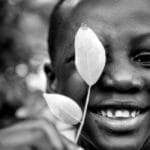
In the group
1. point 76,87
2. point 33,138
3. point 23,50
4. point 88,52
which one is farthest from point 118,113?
point 23,50

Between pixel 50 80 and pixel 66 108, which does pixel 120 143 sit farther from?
pixel 50 80

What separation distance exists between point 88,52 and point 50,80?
468 millimetres

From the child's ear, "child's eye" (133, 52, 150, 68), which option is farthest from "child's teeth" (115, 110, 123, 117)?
the child's ear

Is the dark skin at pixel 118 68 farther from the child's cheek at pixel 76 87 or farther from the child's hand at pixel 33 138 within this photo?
the child's hand at pixel 33 138

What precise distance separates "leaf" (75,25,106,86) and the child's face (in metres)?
0.17

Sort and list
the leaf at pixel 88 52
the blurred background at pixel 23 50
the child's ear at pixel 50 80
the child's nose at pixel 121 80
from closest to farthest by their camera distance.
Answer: the leaf at pixel 88 52 → the child's nose at pixel 121 80 → the child's ear at pixel 50 80 → the blurred background at pixel 23 50

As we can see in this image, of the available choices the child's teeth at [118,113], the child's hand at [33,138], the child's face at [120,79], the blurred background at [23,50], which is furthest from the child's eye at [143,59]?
the blurred background at [23,50]

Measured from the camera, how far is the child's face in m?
0.85

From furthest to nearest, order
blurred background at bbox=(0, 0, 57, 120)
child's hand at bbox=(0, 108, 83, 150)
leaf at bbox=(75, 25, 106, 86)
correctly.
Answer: blurred background at bbox=(0, 0, 57, 120)
leaf at bbox=(75, 25, 106, 86)
child's hand at bbox=(0, 108, 83, 150)

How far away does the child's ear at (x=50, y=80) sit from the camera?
1099mm

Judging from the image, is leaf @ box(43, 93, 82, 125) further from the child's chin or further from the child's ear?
the child's ear

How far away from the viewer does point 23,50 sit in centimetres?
189

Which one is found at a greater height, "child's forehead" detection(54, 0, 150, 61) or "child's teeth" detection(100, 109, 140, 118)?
"child's forehead" detection(54, 0, 150, 61)

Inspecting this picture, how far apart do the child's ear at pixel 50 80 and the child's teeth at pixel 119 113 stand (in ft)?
0.77
